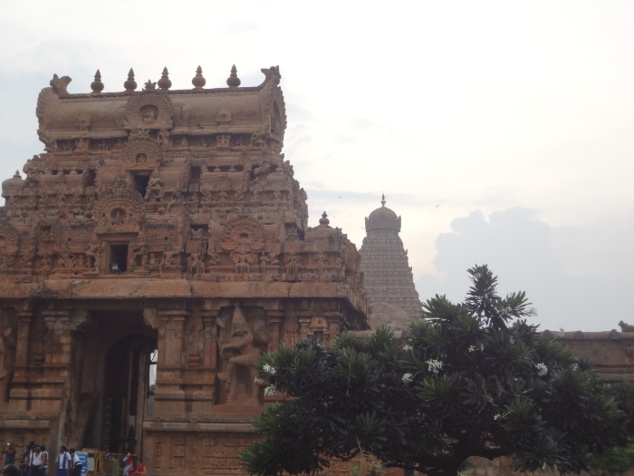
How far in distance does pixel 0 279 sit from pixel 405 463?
1296 cm

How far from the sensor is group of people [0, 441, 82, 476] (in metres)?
18.9

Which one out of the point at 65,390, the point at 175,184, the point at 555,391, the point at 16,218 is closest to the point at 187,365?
the point at 65,390

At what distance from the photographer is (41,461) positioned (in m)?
19.4

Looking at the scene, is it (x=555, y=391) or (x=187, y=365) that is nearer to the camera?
(x=555, y=391)

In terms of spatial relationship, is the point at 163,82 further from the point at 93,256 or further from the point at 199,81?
the point at 93,256

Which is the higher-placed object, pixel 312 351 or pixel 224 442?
pixel 312 351

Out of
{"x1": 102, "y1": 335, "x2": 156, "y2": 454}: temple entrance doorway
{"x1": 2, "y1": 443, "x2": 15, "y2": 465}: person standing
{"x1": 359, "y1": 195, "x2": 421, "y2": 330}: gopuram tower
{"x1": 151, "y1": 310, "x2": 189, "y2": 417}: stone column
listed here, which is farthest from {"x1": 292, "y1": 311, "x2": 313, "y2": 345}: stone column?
{"x1": 359, "y1": 195, "x2": 421, "y2": 330}: gopuram tower

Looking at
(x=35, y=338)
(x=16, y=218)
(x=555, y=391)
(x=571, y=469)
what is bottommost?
(x=571, y=469)

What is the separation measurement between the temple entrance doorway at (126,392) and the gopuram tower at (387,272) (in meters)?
24.4

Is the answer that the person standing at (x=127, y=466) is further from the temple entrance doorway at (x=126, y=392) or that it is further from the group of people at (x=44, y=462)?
the temple entrance doorway at (x=126, y=392)

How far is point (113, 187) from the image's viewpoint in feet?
73.7

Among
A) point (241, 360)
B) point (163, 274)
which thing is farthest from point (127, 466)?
point (163, 274)

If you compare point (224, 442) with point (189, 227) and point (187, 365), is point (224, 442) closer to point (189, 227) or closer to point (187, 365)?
point (187, 365)

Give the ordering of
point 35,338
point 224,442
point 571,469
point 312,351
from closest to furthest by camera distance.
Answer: point 571,469 < point 312,351 < point 224,442 < point 35,338
